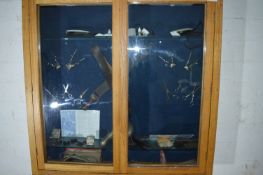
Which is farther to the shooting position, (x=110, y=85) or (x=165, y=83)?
(x=165, y=83)

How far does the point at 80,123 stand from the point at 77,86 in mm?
291

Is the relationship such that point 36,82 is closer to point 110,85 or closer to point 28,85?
point 28,85

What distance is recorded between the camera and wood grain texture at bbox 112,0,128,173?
4.41ft

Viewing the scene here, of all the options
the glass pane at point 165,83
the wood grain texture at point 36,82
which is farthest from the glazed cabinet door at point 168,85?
the wood grain texture at point 36,82

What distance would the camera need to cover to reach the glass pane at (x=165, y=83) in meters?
1.51

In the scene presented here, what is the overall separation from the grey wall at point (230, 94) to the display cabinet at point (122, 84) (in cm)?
15

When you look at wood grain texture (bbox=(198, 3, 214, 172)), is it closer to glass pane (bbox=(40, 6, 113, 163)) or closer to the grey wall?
the grey wall

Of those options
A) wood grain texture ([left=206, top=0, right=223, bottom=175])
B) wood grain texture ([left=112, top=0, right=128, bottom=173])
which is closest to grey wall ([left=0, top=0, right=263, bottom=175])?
wood grain texture ([left=206, top=0, right=223, bottom=175])

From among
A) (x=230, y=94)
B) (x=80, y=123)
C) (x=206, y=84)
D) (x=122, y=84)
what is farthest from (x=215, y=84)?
(x=80, y=123)

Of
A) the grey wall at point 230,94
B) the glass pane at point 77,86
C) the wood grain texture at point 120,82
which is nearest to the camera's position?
the wood grain texture at point 120,82

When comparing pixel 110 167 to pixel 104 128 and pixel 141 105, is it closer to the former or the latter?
pixel 104 128

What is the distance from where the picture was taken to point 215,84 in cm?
140

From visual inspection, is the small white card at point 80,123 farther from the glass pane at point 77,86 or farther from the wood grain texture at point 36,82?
the wood grain texture at point 36,82

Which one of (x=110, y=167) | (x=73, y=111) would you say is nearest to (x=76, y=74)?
(x=73, y=111)
